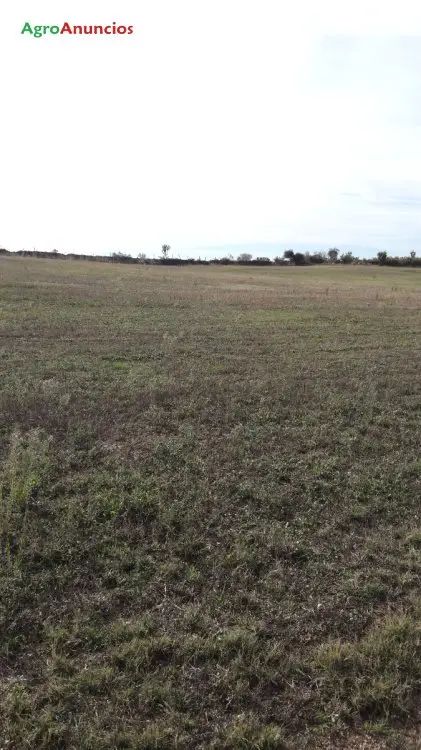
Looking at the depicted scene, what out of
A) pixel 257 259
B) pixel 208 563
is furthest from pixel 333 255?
pixel 208 563

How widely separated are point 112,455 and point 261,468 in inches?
69.3

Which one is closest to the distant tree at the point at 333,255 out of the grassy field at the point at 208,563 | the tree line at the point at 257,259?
the tree line at the point at 257,259

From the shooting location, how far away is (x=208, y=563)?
4.00 meters

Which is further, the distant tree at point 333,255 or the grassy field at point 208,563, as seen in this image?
the distant tree at point 333,255

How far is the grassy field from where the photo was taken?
9.09 ft

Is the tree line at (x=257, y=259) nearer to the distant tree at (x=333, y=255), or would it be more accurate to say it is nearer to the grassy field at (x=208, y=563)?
the distant tree at (x=333, y=255)

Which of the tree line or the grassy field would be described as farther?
the tree line

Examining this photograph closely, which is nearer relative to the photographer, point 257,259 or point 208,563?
point 208,563

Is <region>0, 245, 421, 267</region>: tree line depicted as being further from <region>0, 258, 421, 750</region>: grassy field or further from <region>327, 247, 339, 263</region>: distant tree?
<region>0, 258, 421, 750</region>: grassy field

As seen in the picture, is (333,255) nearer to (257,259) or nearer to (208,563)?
(257,259)

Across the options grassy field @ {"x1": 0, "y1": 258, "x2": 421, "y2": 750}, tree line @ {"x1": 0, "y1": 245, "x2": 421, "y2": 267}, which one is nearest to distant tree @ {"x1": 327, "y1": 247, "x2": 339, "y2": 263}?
tree line @ {"x1": 0, "y1": 245, "x2": 421, "y2": 267}

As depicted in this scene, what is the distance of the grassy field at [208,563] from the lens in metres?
2.77

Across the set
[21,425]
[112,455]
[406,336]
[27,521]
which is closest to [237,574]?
[27,521]

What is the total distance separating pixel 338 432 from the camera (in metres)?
6.80
